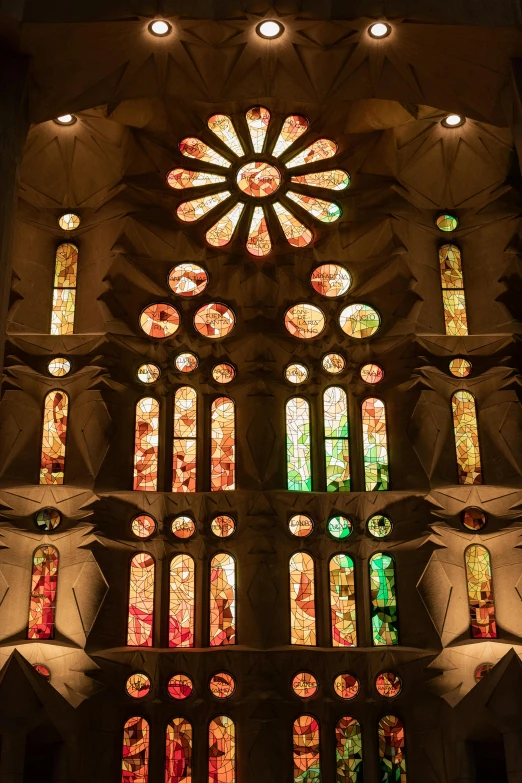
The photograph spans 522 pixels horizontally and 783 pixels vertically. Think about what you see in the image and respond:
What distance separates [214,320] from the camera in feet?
71.4

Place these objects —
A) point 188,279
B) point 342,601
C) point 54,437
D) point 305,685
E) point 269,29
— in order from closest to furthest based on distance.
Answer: point 269,29, point 305,685, point 342,601, point 54,437, point 188,279

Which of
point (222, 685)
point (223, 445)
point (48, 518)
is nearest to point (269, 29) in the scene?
point (223, 445)

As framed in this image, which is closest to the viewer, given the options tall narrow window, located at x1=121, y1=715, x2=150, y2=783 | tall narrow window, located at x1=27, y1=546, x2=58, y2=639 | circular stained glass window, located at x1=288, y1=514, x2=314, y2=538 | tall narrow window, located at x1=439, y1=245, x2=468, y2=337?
tall narrow window, located at x1=121, y1=715, x2=150, y2=783

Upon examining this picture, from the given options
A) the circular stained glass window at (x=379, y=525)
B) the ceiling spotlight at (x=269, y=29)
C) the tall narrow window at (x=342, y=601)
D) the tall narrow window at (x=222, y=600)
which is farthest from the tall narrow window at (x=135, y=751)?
the ceiling spotlight at (x=269, y=29)

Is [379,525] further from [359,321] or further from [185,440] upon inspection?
[359,321]

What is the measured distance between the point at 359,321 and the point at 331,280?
3.38 feet

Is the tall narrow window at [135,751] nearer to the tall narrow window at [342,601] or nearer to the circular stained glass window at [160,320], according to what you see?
the tall narrow window at [342,601]

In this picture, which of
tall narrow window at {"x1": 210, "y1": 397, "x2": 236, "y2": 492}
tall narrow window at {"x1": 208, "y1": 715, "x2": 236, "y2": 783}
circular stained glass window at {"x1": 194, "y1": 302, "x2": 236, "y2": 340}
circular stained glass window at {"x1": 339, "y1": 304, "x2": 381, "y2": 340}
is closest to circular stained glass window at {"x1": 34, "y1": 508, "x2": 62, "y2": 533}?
tall narrow window at {"x1": 210, "y1": 397, "x2": 236, "y2": 492}

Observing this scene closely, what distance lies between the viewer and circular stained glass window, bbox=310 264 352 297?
22047 mm

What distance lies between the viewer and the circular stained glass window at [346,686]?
1911cm

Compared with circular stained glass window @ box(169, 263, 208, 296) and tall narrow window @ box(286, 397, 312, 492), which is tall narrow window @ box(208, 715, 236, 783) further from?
circular stained glass window @ box(169, 263, 208, 296)

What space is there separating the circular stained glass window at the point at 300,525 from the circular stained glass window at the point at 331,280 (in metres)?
4.38

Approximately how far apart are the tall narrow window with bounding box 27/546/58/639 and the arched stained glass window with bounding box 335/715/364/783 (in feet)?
16.3

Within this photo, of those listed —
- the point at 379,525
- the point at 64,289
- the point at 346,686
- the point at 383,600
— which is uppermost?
the point at 64,289
